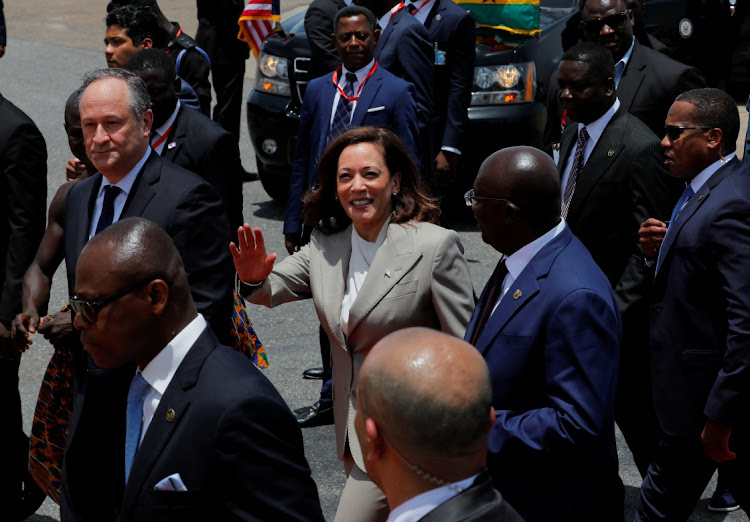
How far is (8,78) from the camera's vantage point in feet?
54.2

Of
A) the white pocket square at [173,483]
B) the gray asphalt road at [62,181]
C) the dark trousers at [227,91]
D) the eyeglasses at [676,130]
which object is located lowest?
the gray asphalt road at [62,181]

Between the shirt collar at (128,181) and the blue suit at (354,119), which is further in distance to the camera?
the blue suit at (354,119)

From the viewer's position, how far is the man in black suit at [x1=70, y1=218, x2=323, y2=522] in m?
2.91

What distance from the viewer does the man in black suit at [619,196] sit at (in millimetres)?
5520

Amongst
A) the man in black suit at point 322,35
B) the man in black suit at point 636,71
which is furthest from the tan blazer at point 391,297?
the man in black suit at point 322,35

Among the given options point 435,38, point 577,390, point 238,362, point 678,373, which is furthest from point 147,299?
point 435,38

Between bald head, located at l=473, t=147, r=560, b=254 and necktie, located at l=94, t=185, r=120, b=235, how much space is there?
1.62m

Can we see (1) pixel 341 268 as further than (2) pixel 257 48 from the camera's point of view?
No

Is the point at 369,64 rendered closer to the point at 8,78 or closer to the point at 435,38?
the point at 435,38

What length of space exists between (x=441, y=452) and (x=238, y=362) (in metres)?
0.88

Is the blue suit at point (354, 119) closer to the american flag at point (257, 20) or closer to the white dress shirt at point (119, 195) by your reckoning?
the white dress shirt at point (119, 195)

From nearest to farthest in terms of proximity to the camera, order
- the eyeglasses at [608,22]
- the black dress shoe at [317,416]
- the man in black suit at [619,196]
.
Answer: the man in black suit at [619,196], the eyeglasses at [608,22], the black dress shoe at [317,416]

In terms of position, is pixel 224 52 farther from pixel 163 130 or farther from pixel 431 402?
pixel 431 402

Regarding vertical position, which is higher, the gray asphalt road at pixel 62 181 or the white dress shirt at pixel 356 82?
the white dress shirt at pixel 356 82
